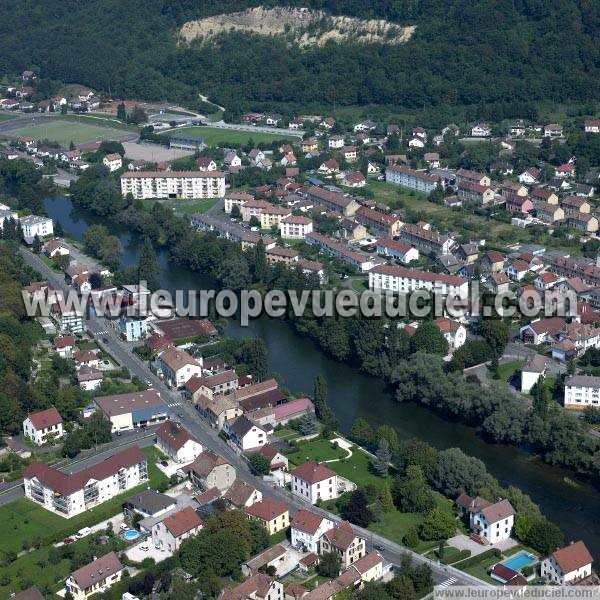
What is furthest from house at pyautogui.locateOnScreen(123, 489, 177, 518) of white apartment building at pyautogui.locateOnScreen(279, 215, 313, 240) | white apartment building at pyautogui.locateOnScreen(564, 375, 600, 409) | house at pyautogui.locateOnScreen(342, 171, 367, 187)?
house at pyautogui.locateOnScreen(342, 171, 367, 187)

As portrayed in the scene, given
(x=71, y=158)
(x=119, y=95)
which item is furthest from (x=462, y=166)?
(x=119, y=95)

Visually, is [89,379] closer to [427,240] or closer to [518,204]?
[427,240]

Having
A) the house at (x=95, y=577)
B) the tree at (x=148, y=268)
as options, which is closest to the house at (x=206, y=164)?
the tree at (x=148, y=268)

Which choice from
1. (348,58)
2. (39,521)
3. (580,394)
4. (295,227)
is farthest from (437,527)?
(348,58)

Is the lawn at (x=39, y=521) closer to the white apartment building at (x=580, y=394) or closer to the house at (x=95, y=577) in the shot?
the house at (x=95, y=577)

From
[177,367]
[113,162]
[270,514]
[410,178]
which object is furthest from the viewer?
[113,162]
